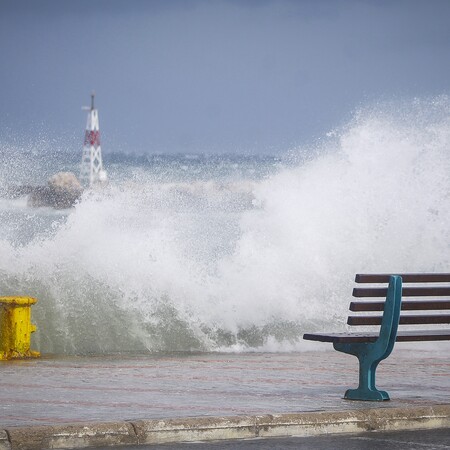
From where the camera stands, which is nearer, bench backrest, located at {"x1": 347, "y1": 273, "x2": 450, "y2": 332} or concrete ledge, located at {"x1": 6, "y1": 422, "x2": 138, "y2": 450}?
concrete ledge, located at {"x1": 6, "y1": 422, "x2": 138, "y2": 450}

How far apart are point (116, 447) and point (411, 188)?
13.9m

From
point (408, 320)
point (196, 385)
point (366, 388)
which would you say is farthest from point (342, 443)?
point (196, 385)

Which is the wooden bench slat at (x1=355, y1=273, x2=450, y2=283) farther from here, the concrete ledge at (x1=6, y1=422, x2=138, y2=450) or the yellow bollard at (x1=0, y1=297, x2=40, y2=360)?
the yellow bollard at (x1=0, y1=297, x2=40, y2=360)

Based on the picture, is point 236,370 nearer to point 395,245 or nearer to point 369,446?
point 369,446

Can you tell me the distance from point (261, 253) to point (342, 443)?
10854 millimetres

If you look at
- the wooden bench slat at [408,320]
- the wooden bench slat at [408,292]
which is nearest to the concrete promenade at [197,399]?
the wooden bench slat at [408,320]

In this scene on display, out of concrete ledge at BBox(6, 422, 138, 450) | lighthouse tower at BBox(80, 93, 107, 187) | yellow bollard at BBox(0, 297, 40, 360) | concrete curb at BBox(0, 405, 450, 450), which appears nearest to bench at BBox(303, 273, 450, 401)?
concrete curb at BBox(0, 405, 450, 450)

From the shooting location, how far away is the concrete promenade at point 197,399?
8461 mm

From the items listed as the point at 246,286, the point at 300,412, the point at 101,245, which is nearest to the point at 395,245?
the point at 246,286

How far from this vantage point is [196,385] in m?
10.8

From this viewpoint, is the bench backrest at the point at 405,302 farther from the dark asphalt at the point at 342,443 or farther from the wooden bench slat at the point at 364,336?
the dark asphalt at the point at 342,443

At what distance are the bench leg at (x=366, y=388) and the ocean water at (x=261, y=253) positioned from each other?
5125 mm

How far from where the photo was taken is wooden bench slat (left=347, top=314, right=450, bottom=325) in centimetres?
1016

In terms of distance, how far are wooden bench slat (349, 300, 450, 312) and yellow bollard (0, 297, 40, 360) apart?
4113 millimetres
